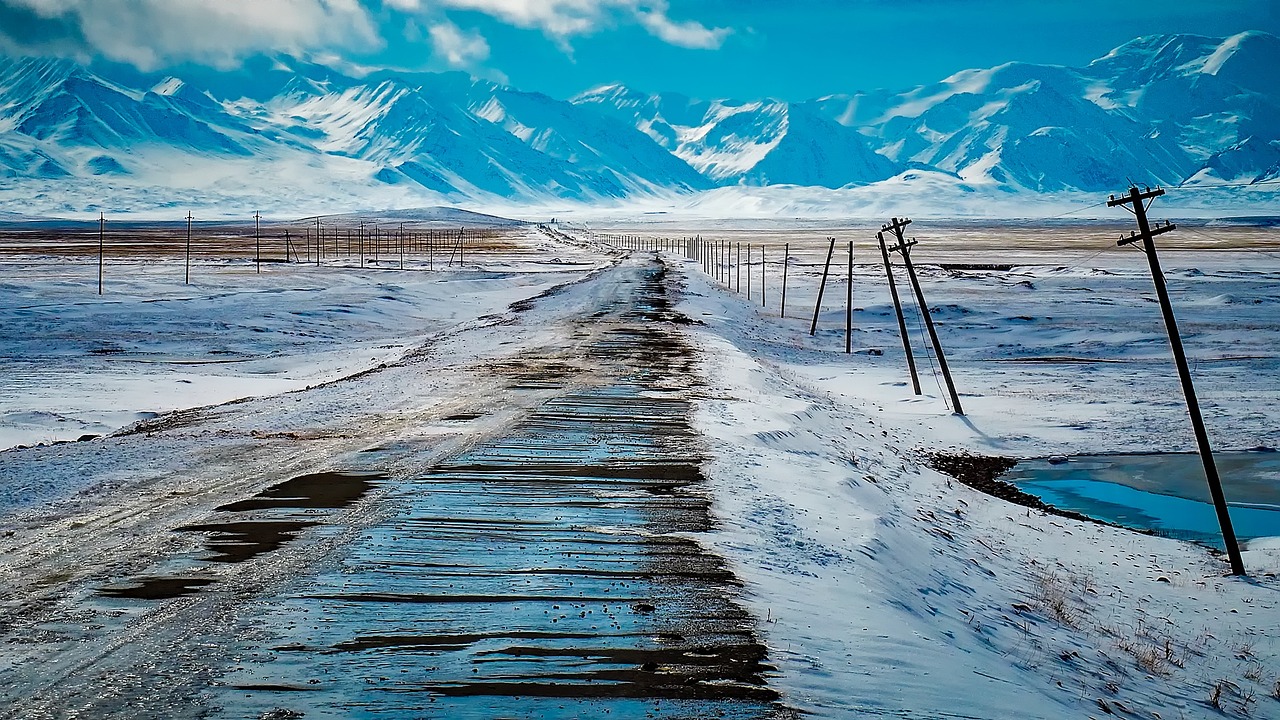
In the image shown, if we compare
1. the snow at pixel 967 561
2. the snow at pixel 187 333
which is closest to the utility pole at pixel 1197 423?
the snow at pixel 967 561

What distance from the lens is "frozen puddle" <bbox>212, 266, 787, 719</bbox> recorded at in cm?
604

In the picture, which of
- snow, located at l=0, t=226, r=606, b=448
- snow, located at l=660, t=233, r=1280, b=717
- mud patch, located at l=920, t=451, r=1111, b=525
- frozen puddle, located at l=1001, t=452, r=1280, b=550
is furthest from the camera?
snow, located at l=0, t=226, r=606, b=448

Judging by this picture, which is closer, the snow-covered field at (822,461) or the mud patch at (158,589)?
the mud patch at (158,589)

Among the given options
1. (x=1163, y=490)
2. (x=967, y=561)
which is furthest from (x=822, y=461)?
(x=1163, y=490)

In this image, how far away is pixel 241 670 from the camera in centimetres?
615

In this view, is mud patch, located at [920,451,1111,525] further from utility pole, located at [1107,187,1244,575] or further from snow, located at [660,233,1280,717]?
utility pole, located at [1107,187,1244,575]

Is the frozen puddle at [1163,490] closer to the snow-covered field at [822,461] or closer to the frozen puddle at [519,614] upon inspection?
the snow-covered field at [822,461]

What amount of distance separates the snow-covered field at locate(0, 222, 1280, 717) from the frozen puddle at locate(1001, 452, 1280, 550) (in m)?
0.98

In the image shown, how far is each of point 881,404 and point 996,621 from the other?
16.7 meters

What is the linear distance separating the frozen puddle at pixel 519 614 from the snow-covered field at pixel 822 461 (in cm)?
44

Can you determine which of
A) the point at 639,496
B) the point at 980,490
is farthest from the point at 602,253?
the point at 639,496

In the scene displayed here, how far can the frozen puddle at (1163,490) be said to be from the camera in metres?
Answer: 16.1

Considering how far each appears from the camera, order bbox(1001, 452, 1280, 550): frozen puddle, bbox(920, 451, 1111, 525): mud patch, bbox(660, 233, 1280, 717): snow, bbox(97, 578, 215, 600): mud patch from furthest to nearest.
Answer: bbox(920, 451, 1111, 525): mud patch < bbox(1001, 452, 1280, 550): frozen puddle < bbox(660, 233, 1280, 717): snow < bbox(97, 578, 215, 600): mud patch

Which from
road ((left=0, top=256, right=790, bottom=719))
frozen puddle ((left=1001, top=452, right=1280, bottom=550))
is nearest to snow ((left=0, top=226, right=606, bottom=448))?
road ((left=0, top=256, right=790, bottom=719))
